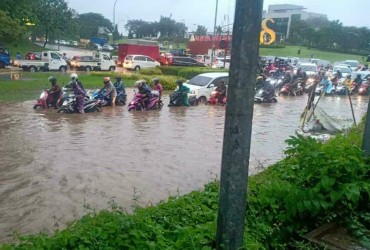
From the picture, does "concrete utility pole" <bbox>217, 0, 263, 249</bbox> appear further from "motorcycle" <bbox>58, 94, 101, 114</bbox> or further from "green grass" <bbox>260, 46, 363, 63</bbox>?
"green grass" <bbox>260, 46, 363, 63</bbox>

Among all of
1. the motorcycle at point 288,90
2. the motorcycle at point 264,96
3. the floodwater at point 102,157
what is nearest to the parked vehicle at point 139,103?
the floodwater at point 102,157

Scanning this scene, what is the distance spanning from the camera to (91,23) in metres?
90.1

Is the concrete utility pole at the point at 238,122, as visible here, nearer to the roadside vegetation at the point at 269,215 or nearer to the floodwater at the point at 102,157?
the roadside vegetation at the point at 269,215

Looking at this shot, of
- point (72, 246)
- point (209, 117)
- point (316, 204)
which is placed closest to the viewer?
point (72, 246)

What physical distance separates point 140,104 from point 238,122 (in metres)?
12.5

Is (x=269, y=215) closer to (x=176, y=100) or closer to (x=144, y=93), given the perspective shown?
(x=144, y=93)

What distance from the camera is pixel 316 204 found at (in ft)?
9.82

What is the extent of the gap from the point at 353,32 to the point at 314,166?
75819 mm

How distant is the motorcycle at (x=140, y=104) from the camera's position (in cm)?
1468

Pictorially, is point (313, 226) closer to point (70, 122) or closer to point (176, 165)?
point (176, 165)

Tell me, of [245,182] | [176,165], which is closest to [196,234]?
[245,182]

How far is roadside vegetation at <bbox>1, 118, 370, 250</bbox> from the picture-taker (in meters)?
2.41

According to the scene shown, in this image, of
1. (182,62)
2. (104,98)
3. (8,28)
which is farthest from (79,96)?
(182,62)

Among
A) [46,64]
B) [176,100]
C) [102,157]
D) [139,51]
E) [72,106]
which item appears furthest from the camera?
[139,51]
